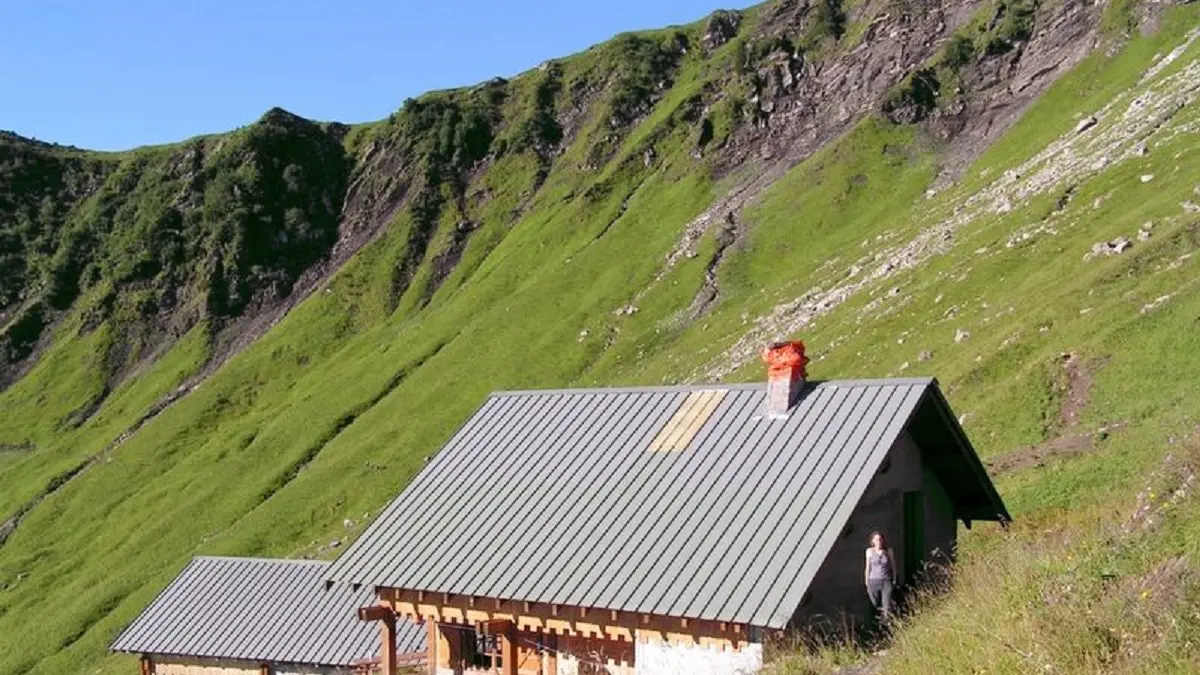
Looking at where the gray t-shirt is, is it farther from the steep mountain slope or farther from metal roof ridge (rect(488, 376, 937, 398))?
metal roof ridge (rect(488, 376, 937, 398))

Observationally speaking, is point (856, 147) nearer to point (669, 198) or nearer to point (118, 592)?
point (669, 198)

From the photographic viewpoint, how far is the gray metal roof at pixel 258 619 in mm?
44812

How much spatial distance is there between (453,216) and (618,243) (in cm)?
4364

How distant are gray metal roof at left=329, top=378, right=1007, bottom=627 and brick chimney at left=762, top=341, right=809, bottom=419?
0.82 feet

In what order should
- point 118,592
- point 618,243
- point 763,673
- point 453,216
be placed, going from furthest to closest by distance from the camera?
point 453,216
point 618,243
point 118,592
point 763,673

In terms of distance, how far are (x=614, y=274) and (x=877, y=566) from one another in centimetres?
9523

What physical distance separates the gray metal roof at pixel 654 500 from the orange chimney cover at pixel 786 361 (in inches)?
25.7

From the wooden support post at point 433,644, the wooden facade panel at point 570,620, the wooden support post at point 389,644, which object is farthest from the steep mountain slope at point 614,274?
the wooden support post at point 389,644

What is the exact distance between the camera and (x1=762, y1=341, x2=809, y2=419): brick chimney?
2456 centimetres

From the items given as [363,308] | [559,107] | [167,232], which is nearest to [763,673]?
[363,308]

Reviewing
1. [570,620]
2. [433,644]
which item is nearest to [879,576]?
[570,620]

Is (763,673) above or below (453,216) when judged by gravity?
below

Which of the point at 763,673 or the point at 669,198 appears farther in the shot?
the point at 669,198

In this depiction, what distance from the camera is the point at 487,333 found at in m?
114
